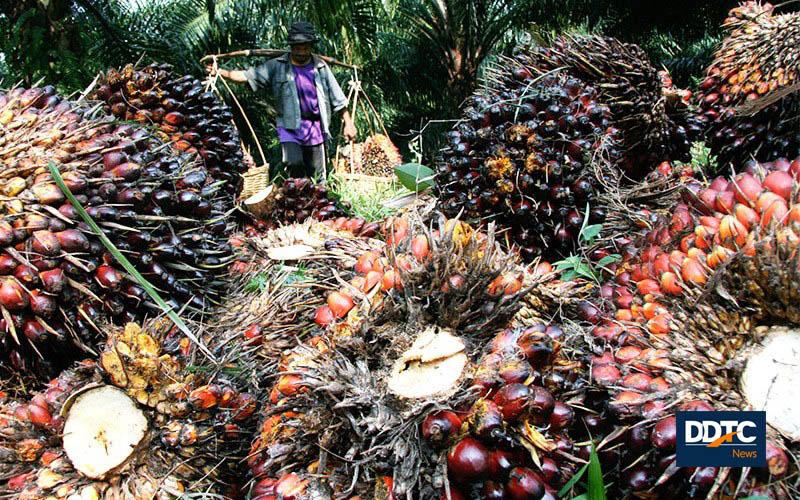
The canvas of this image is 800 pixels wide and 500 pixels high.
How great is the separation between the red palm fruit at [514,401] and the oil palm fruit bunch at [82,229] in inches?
40.1

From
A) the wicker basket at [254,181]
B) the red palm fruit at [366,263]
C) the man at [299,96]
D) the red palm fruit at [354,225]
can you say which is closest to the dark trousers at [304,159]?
the man at [299,96]

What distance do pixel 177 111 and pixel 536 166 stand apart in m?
1.87

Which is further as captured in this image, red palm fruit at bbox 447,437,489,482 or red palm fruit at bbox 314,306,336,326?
red palm fruit at bbox 314,306,336,326

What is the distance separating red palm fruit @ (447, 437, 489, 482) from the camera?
98 cm

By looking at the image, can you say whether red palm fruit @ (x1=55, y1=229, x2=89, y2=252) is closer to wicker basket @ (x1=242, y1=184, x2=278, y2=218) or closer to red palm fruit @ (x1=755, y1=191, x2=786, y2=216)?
red palm fruit @ (x1=755, y1=191, x2=786, y2=216)

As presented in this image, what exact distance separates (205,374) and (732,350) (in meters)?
1.15

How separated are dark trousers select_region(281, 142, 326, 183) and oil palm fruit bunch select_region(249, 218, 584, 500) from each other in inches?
152

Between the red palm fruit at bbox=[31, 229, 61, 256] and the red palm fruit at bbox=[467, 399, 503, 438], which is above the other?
the red palm fruit at bbox=[31, 229, 61, 256]

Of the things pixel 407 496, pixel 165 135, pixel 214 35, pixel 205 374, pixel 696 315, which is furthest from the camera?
pixel 214 35

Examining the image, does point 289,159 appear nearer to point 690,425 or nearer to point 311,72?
point 311,72

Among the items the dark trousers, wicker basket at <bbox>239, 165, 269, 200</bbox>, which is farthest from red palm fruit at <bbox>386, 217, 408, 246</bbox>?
the dark trousers

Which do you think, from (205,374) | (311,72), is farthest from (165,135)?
(311,72)

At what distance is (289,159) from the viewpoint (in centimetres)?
511

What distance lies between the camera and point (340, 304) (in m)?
1.32
